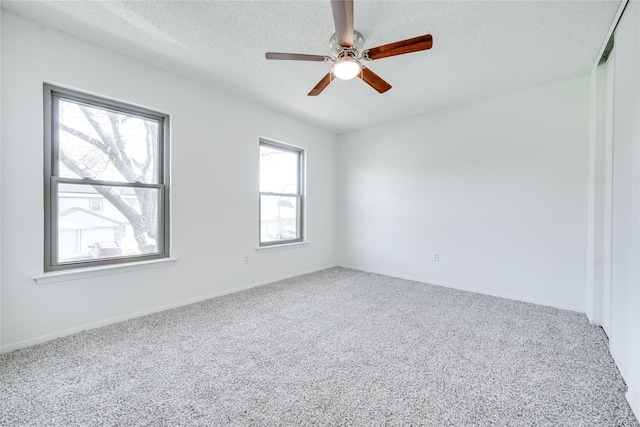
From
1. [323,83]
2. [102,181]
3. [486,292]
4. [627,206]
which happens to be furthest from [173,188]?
[486,292]

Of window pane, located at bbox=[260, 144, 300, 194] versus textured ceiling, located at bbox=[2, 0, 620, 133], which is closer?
textured ceiling, located at bbox=[2, 0, 620, 133]

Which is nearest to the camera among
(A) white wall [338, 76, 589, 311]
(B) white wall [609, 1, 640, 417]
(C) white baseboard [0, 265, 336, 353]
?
(B) white wall [609, 1, 640, 417]

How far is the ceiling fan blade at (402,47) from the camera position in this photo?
1821 mm

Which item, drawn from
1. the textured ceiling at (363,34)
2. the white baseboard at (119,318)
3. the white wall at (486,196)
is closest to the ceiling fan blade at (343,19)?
the textured ceiling at (363,34)

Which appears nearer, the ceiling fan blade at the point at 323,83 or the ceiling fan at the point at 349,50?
the ceiling fan at the point at 349,50

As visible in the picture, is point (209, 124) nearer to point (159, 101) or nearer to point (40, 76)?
point (159, 101)

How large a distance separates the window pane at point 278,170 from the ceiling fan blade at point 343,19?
239 centimetres

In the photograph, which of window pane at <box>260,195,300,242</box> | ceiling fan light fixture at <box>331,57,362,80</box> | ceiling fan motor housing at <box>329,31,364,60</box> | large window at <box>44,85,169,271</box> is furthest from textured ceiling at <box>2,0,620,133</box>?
window pane at <box>260,195,300,242</box>

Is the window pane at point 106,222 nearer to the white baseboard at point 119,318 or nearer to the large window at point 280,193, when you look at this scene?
the white baseboard at point 119,318

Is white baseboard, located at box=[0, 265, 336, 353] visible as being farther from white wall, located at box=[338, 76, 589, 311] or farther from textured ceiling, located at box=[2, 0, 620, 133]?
textured ceiling, located at box=[2, 0, 620, 133]

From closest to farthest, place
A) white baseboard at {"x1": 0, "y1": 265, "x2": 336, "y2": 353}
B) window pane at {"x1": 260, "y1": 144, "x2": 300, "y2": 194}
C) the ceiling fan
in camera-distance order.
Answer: the ceiling fan, white baseboard at {"x1": 0, "y1": 265, "x2": 336, "y2": 353}, window pane at {"x1": 260, "y1": 144, "x2": 300, "y2": 194}

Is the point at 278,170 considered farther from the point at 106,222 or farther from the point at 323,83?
the point at 106,222

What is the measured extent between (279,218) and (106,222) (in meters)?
2.21

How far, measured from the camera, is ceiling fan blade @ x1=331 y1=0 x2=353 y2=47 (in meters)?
1.51
